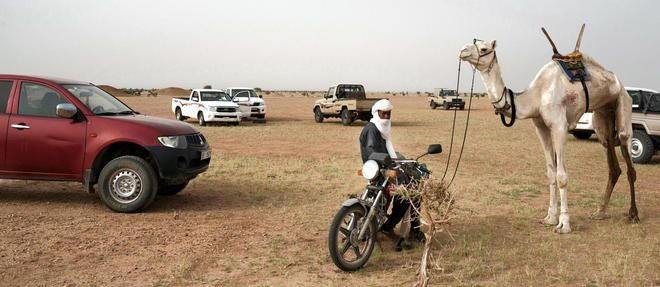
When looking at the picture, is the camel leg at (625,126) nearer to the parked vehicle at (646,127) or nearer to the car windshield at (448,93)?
the parked vehicle at (646,127)

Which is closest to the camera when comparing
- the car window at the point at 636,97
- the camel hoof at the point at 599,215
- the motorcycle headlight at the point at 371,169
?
the motorcycle headlight at the point at 371,169

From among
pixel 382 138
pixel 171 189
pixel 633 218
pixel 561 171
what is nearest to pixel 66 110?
pixel 171 189

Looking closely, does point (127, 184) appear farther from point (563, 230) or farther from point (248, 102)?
point (248, 102)

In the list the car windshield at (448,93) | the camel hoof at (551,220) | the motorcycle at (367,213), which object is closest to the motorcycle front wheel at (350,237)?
the motorcycle at (367,213)

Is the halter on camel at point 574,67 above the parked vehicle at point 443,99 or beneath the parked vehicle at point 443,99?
beneath

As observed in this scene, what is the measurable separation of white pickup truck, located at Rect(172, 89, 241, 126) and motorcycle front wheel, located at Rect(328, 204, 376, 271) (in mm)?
19462

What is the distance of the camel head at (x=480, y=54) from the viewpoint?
7102 mm

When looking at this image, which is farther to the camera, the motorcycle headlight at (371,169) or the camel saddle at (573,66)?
the camel saddle at (573,66)

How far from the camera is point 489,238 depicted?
6.88 m

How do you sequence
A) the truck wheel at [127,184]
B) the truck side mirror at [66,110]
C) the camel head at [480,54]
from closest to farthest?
the camel head at [480,54], the truck side mirror at [66,110], the truck wheel at [127,184]

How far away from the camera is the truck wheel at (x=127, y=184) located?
7.68 metres

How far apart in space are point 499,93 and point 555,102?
73cm

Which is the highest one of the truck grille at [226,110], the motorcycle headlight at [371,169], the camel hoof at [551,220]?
the truck grille at [226,110]

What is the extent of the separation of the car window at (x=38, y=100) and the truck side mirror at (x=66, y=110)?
370mm
